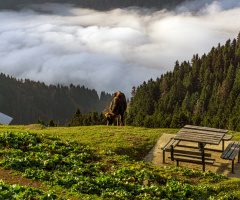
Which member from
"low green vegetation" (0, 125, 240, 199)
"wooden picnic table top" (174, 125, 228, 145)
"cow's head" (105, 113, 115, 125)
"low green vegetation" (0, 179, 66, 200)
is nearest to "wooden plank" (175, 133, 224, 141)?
"wooden picnic table top" (174, 125, 228, 145)

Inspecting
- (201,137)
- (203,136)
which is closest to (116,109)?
(203,136)

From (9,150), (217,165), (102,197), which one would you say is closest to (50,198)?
(102,197)

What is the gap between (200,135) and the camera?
61.7 feet

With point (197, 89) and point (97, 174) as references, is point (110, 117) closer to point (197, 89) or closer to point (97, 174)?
point (97, 174)

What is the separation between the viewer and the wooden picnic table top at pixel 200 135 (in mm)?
17734

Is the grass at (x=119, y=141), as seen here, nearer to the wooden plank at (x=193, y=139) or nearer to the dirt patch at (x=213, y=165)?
the dirt patch at (x=213, y=165)

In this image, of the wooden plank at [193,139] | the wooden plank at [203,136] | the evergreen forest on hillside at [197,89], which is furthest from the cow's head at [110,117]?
the evergreen forest on hillside at [197,89]

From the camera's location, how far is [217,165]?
732 inches

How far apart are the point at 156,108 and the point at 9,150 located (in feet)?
463

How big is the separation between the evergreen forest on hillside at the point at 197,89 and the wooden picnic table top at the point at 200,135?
10100cm

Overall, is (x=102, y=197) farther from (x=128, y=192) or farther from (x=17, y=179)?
(x=17, y=179)

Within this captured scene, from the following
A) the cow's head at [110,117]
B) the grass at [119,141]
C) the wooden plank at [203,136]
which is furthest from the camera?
the cow's head at [110,117]

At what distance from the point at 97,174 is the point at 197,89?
16597 centimetres

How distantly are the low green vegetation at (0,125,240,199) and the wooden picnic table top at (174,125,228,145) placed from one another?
2367 millimetres
